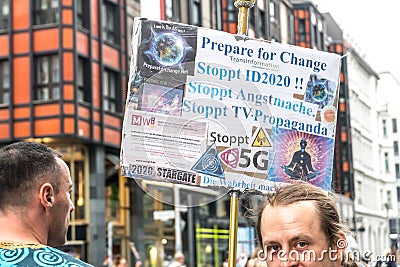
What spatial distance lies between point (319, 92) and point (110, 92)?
2393 cm

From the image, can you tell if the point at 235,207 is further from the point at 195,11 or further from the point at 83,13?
the point at 195,11

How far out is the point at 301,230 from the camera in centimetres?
259

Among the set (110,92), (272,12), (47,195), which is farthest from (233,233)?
(272,12)

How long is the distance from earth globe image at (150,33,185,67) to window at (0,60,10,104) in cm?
2324

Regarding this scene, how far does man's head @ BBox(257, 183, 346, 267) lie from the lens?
8.37 feet

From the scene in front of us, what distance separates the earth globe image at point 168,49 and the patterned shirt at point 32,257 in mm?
1588

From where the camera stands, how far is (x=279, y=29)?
39.6 m

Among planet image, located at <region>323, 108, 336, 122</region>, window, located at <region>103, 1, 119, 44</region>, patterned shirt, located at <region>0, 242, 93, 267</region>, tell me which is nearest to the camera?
patterned shirt, located at <region>0, 242, 93, 267</region>

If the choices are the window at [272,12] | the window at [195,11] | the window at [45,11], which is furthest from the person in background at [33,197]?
the window at [272,12]

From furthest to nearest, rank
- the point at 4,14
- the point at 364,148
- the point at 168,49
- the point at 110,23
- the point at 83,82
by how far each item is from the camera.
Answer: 1. the point at 364,148
2. the point at 110,23
3. the point at 4,14
4. the point at 83,82
5. the point at 168,49

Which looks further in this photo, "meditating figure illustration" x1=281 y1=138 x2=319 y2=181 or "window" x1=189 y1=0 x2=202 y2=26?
"window" x1=189 y1=0 x2=202 y2=26

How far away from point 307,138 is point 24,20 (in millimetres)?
23407

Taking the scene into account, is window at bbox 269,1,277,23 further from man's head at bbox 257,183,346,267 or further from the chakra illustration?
man's head at bbox 257,183,346,267

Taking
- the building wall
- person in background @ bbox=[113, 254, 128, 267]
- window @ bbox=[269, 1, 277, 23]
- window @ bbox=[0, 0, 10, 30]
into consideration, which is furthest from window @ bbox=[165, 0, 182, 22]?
the building wall
